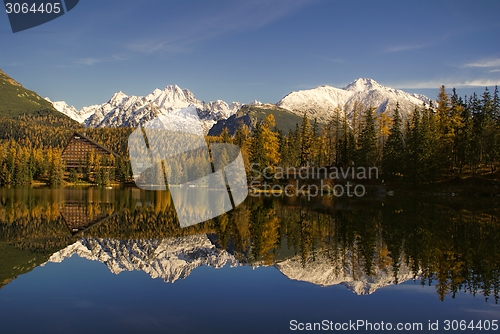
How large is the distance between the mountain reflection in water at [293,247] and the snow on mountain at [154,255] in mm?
→ 50

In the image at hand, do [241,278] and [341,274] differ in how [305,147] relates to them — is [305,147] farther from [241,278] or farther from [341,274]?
[241,278]

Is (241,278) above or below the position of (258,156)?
below

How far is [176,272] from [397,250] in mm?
10920

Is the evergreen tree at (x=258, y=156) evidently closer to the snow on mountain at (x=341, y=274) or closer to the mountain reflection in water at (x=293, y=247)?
the mountain reflection in water at (x=293, y=247)

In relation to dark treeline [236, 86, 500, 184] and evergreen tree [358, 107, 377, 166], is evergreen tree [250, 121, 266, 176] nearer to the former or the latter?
dark treeline [236, 86, 500, 184]

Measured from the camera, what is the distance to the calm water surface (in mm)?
9688

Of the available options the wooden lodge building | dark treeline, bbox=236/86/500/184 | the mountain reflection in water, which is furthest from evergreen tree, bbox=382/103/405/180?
the wooden lodge building

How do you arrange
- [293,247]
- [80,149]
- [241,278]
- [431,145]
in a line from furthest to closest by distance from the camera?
1. [80,149]
2. [431,145]
3. [293,247]
4. [241,278]

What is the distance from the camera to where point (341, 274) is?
13758 millimetres

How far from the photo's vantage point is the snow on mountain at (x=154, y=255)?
48.6 feet

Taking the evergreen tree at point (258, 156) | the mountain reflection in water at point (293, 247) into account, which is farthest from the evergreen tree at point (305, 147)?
the mountain reflection in water at point (293, 247)

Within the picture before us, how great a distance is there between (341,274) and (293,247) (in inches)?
215

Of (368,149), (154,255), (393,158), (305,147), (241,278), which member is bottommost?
(241,278)

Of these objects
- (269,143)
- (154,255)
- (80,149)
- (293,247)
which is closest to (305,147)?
(269,143)
